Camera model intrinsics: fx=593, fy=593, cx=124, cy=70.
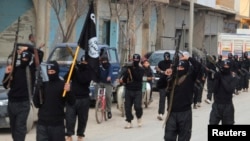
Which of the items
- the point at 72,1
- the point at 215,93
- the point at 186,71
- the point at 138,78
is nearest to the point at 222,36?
the point at 72,1

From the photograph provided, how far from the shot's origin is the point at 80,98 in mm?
11602

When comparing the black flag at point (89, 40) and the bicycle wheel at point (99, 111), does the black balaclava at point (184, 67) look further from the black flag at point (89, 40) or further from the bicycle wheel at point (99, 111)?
the bicycle wheel at point (99, 111)

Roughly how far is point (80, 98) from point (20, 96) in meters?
1.86

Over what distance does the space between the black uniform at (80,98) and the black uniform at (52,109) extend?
2.88 m

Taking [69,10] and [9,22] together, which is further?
[69,10]

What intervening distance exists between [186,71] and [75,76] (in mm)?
3027

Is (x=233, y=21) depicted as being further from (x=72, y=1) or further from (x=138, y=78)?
(x=138, y=78)

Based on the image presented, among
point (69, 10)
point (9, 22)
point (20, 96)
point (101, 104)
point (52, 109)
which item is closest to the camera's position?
point (52, 109)

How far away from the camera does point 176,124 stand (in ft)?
30.7

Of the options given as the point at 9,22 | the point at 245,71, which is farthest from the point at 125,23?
the point at 9,22

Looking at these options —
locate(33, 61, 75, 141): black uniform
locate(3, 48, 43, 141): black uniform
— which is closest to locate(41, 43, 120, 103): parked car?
locate(3, 48, 43, 141): black uniform

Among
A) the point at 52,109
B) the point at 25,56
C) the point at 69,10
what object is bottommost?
the point at 52,109

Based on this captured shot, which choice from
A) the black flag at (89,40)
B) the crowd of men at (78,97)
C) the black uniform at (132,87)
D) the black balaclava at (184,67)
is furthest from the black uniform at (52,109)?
the black uniform at (132,87)

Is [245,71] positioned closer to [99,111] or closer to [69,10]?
[69,10]
